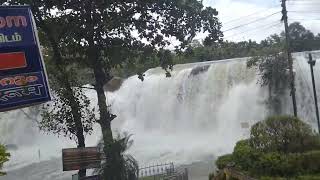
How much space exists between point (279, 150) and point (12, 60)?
6.69m

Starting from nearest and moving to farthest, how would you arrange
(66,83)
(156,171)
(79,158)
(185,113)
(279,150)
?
(279,150), (79,158), (66,83), (156,171), (185,113)

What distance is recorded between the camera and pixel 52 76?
18.5 metres

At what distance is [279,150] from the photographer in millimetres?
13547

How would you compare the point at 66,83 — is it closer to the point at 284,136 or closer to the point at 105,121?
the point at 105,121

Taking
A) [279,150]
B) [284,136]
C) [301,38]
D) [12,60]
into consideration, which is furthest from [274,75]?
[301,38]

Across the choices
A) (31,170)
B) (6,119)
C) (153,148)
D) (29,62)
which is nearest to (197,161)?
(153,148)

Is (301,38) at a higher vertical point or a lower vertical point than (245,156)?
higher

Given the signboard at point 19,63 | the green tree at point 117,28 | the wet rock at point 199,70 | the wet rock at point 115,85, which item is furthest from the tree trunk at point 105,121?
the wet rock at point 115,85

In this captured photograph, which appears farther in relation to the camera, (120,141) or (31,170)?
(31,170)

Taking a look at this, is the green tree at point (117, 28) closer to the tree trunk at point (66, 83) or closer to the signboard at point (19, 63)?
the tree trunk at point (66, 83)

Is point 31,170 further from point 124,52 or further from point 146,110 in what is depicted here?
point 124,52

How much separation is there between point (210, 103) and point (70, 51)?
2348 centimetres

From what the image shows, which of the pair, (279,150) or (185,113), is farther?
(185,113)

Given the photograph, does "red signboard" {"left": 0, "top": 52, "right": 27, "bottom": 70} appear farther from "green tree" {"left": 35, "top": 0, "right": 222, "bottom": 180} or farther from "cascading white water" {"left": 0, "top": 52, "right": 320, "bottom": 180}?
"cascading white water" {"left": 0, "top": 52, "right": 320, "bottom": 180}
